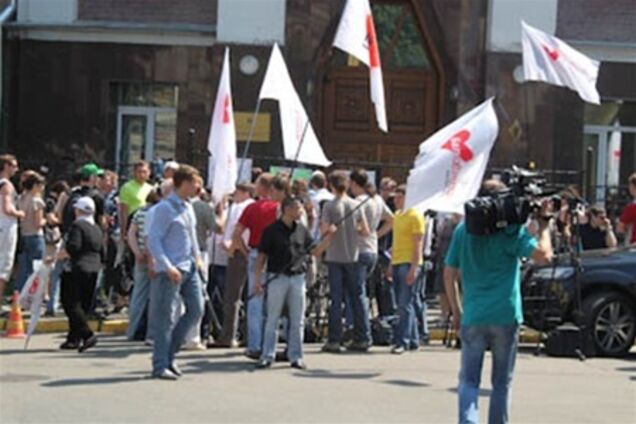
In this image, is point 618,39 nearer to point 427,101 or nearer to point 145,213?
point 427,101

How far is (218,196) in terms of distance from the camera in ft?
49.9

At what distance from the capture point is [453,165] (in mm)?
12875

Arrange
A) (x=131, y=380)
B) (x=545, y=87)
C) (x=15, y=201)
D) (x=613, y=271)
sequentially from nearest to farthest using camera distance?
(x=131, y=380)
(x=613, y=271)
(x=15, y=201)
(x=545, y=87)

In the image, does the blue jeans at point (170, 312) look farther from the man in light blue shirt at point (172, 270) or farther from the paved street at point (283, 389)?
the paved street at point (283, 389)

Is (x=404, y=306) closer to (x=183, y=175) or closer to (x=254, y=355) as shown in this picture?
(x=254, y=355)

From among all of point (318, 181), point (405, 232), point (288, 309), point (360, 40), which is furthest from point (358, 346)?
point (360, 40)

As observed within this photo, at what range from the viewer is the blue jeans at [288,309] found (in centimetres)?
1362

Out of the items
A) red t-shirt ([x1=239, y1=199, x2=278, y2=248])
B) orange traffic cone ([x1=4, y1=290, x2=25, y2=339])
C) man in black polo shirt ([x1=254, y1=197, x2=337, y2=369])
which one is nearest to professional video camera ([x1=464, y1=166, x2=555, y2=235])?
man in black polo shirt ([x1=254, y1=197, x2=337, y2=369])

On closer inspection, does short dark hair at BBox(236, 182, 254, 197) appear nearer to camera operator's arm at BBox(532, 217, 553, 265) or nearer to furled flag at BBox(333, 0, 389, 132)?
furled flag at BBox(333, 0, 389, 132)

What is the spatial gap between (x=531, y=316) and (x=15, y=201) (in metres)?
6.13

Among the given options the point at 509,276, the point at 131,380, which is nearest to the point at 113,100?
the point at 131,380

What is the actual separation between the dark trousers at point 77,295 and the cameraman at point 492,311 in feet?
18.9

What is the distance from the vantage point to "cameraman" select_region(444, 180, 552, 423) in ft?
31.9

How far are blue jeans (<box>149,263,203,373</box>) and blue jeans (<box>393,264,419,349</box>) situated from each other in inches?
116
